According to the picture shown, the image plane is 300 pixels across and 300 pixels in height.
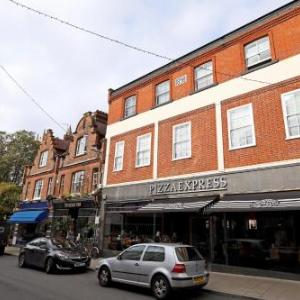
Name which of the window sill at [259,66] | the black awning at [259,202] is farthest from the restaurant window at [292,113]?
the black awning at [259,202]

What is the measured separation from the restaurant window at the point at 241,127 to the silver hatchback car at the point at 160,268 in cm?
594

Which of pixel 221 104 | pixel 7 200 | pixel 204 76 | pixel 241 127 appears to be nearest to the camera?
pixel 241 127

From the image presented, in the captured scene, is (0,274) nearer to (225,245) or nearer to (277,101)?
(225,245)

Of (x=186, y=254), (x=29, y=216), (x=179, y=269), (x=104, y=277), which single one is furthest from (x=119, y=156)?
(x=29, y=216)

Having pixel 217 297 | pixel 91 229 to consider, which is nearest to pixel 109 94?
pixel 91 229

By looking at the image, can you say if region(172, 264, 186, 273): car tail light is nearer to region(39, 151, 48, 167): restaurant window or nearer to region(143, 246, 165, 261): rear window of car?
region(143, 246, 165, 261): rear window of car

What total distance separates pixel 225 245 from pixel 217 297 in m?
4.26

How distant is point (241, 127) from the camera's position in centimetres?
1387

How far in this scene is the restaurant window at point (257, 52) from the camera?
14.1 metres

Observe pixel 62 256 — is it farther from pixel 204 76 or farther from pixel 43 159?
pixel 43 159

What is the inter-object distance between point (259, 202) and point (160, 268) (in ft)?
15.7

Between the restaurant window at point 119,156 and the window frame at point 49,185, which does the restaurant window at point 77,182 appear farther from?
the restaurant window at point 119,156

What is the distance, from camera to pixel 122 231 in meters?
17.9

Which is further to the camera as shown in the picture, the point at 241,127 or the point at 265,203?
the point at 241,127
